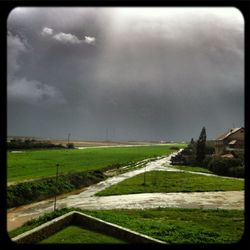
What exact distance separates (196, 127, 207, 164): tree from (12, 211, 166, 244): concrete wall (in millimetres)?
14993

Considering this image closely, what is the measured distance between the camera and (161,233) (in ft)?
17.3

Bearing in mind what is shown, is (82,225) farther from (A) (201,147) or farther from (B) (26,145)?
(B) (26,145)

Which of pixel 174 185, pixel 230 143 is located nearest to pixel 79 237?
pixel 174 185

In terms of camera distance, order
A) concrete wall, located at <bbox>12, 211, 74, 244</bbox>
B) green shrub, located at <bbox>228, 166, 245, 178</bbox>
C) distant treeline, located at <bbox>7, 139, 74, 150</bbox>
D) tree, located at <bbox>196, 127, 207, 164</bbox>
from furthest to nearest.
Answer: distant treeline, located at <bbox>7, 139, 74, 150</bbox> < tree, located at <bbox>196, 127, 207, 164</bbox> < green shrub, located at <bbox>228, 166, 245, 178</bbox> < concrete wall, located at <bbox>12, 211, 74, 244</bbox>

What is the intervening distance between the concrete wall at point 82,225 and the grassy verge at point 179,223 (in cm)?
57

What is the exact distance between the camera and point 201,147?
792 inches

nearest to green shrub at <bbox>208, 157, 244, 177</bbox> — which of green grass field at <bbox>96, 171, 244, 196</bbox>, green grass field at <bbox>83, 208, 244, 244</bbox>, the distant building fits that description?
the distant building

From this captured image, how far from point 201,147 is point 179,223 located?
13796 millimetres

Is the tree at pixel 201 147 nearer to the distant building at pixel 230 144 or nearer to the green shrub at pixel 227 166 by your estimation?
the distant building at pixel 230 144

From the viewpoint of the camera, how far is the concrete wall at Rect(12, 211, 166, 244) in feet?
13.0

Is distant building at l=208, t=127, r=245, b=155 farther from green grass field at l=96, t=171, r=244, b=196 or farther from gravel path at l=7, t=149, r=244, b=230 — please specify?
gravel path at l=7, t=149, r=244, b=230
